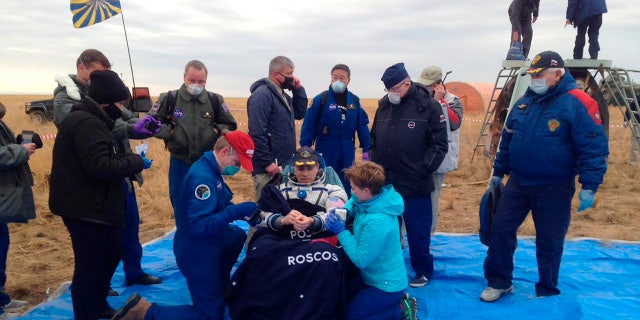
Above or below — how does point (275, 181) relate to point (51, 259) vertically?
Result: above

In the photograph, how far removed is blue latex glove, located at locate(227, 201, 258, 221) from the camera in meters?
3.30

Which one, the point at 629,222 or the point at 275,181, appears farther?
the point at 629,222

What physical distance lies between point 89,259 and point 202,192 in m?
0.81

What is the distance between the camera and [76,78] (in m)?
3.82

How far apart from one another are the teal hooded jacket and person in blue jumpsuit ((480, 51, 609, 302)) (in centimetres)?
115

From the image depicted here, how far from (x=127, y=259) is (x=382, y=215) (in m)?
2.39

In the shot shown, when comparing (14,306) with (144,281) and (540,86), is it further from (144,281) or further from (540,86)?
(540,86)

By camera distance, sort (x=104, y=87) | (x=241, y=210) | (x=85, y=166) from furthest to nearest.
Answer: (x=241, y=210), (x=104, y=87), (x=85, y=166)

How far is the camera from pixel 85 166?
293 cm

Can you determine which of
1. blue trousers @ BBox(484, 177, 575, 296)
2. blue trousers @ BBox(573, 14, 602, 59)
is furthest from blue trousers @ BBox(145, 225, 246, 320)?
blue trousers @ BBox(573, 14, 602, 59)

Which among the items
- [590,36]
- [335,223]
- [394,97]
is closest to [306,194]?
[335,223]

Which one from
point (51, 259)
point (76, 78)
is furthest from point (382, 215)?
point (51, 259)

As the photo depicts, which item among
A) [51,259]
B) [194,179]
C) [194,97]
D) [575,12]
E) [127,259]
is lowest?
[51,259]

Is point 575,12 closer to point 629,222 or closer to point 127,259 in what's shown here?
point 629,222
